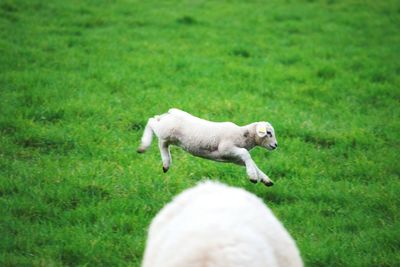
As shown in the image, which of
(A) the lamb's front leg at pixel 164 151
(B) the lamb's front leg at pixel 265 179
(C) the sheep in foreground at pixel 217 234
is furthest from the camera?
(A) the lamb's front leg at pixel 164 151

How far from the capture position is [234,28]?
12.9m

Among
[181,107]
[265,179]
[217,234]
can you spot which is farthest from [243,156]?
[181,107]

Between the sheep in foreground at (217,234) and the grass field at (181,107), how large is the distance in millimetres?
1580

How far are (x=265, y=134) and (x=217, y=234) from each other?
7.15 ft

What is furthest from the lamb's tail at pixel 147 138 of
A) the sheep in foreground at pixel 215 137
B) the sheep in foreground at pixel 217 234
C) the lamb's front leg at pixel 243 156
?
the sheep in foreground at pixel 217 234

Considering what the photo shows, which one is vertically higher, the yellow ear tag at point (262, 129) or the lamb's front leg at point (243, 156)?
the yellow ear tag at point (262, 129)

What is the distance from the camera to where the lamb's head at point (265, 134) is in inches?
193

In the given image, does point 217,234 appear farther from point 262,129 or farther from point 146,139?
point 146,139

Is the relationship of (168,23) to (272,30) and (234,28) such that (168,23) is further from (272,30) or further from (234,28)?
(272,30)

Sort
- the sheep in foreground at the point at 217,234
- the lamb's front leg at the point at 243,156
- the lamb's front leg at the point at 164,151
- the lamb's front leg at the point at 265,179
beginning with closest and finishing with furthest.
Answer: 1. the sheep in foreground at the point at 217,234
2. the lamb's front leg at the point at 243,156
3. the lamb's front leg at the point at 265,179
4. the lamb's front leg at the point at 164,151

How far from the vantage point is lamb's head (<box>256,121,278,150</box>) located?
4914mm

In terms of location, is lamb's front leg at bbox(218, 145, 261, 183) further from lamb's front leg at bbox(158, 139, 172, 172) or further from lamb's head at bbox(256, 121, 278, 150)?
lamb's front leg at bbox(158, 139, 172, 172)

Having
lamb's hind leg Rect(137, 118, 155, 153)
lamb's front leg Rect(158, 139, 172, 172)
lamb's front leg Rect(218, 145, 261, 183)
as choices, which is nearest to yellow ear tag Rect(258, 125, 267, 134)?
lamb's front leg Rect(218, 145, 261, 183)

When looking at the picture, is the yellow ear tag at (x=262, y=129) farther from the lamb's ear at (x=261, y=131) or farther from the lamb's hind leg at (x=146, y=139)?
the lamb's hind leg at (x=146, y=139)
